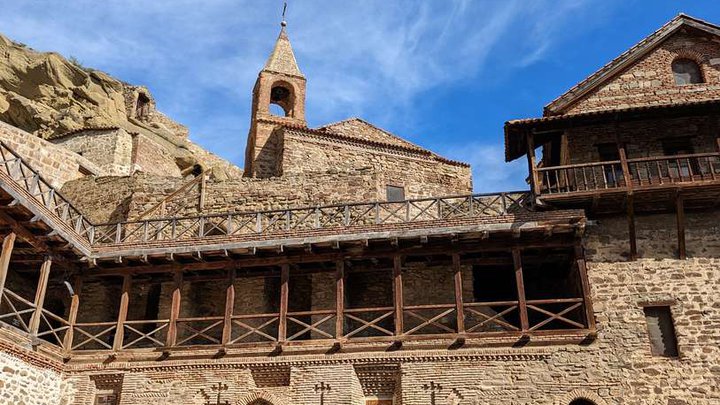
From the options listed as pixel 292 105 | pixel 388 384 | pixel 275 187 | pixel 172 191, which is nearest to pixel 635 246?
pixel 388 384

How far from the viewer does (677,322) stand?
15414mm

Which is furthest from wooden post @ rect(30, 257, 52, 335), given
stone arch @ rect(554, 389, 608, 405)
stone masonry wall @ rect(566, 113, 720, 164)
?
stone masonry wall @ rect(566, 113, 720, 164)

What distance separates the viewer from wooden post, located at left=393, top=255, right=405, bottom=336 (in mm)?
16422

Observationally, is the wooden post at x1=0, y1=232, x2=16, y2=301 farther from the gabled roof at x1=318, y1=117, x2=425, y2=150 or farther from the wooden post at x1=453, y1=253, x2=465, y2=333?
the gabled roof at x1=318, y1=117, x2=425, y2=150

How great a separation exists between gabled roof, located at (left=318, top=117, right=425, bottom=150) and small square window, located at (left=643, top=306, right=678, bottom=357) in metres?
14.0

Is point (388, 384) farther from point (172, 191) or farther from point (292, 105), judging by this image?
point (292, 105)

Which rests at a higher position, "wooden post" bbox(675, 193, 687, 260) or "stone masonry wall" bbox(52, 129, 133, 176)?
"stone masonry wall" bbox(52, 129, 133, 176)

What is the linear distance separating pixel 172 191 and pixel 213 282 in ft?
14.7

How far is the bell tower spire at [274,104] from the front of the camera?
27.9 meters

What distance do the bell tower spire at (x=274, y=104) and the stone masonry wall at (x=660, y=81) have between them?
41.0ft

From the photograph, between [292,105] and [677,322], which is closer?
[677,322]

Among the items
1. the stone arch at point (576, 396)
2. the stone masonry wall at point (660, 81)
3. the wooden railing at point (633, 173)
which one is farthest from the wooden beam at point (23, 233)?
the stone masonry wall at point (660, 81)

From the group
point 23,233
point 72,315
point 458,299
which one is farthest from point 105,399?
point 458,299

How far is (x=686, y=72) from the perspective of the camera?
62.1 ft
